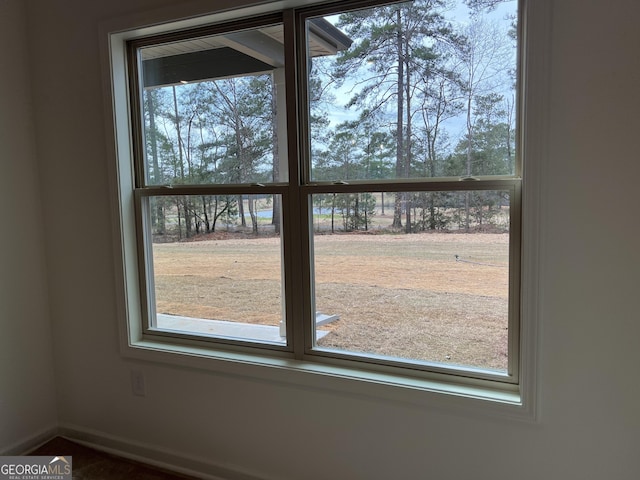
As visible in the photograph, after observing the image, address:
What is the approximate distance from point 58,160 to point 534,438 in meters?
2.44

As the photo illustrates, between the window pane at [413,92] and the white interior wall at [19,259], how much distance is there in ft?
4.98

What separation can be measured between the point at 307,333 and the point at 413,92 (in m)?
1.08

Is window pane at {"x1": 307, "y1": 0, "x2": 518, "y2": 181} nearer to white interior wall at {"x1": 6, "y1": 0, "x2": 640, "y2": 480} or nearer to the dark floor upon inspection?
white interior wall at {"x1": 6, "y1": 0, "x2": 640, "y2": 480}

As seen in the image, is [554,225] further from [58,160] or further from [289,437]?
[58,160]

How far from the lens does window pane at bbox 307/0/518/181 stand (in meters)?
1.50

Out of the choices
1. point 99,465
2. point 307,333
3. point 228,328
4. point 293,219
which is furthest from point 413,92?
point 99,465

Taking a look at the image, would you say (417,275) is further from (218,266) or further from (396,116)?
(218,266)

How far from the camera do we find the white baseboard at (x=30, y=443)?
213 cm

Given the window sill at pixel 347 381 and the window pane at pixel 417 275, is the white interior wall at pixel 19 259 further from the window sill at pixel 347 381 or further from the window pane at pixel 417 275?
the window pane at pixel 417 275

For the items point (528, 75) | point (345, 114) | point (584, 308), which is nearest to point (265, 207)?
point (345, 114)

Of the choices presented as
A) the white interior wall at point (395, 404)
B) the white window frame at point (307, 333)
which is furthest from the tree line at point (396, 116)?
the white interior wall at point (395, 404)

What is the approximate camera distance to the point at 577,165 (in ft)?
4.38

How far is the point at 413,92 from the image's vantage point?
1.61 m

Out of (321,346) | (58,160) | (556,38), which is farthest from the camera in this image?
(58,160)
